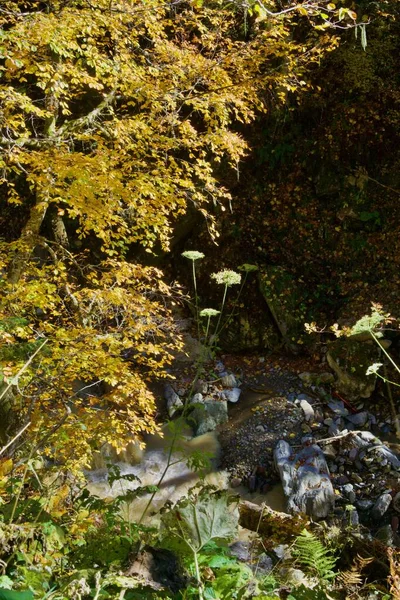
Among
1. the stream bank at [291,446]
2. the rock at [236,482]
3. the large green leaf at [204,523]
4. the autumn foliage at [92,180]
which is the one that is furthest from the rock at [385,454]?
the large green leaf at [204,523]

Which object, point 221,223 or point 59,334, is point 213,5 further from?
point 59,334

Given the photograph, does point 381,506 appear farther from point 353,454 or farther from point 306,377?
point 306,377

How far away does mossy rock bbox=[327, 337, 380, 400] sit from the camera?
303 inches

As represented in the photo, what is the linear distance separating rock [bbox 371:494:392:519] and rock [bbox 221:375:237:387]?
10.1 ft

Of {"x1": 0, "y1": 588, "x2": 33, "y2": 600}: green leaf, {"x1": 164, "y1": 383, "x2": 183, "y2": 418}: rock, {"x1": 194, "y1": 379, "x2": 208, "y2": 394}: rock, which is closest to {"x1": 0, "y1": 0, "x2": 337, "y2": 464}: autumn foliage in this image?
{"x1": 0, "y1": 588, "x2": 33, "y2": 600}: green leaf

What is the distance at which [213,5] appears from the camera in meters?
8.14

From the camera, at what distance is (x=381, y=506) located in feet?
19.0

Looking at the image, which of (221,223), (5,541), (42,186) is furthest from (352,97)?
(5,541)

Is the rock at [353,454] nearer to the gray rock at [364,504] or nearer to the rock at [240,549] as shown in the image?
→ the gray rock at [364,504]

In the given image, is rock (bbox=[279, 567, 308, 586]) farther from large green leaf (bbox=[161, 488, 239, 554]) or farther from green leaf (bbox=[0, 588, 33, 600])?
green leaf (bbox=[0, 588, 33, 600])

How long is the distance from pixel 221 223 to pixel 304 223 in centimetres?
166

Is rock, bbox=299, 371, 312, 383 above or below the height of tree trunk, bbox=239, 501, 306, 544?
below

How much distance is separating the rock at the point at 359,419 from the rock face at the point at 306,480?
95 cm

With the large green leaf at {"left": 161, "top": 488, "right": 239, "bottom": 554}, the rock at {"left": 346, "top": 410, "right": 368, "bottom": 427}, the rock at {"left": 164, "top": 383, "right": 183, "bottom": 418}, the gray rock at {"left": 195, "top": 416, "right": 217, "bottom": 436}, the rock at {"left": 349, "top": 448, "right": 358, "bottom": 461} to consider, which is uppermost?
the large green leaf at {"left": 161, "top": 488, "right": 239, "bottom": 554}
